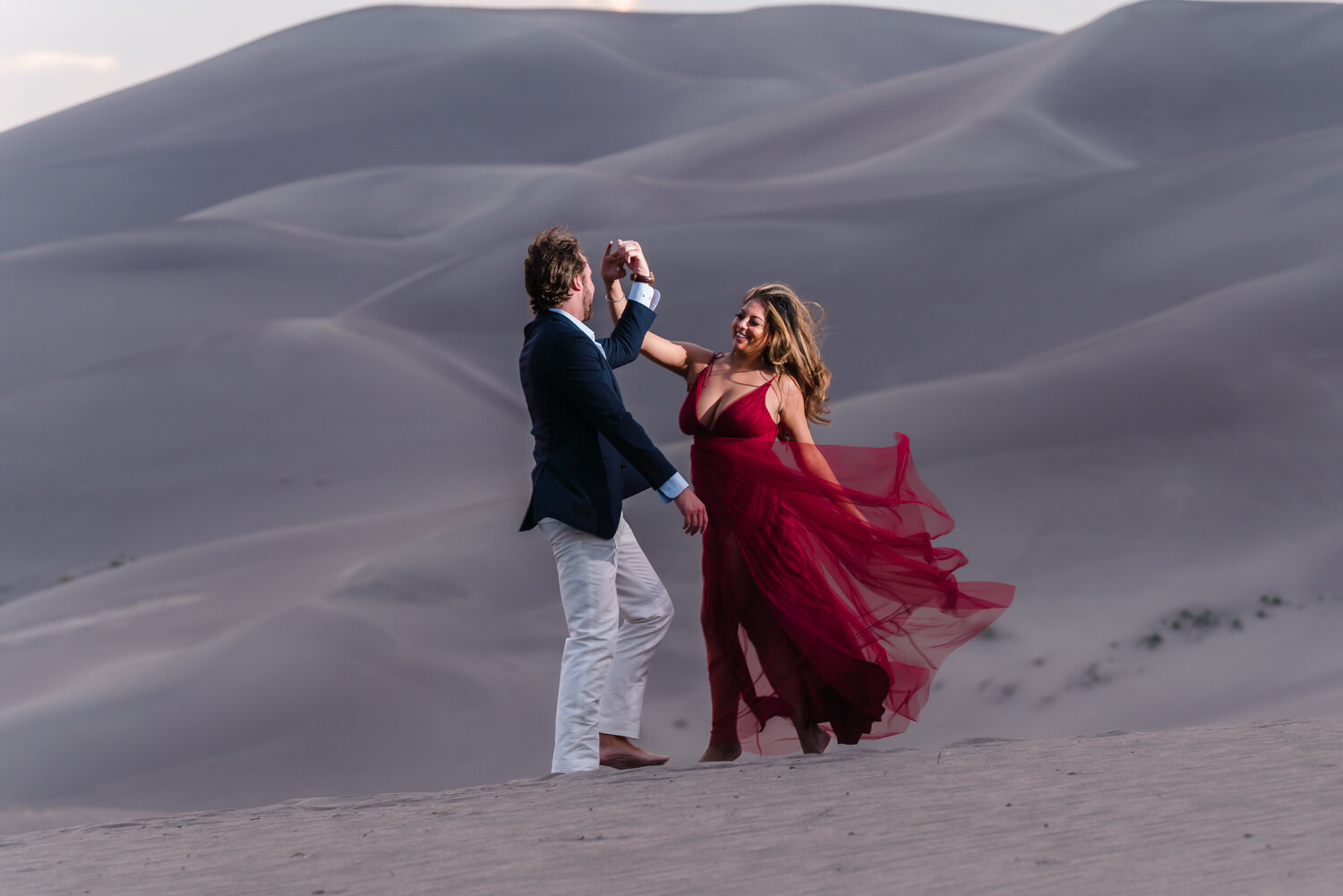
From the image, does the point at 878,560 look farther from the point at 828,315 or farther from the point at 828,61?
the point at 828,61

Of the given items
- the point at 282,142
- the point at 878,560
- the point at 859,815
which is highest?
the point at 282,142

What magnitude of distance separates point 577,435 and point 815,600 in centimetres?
109

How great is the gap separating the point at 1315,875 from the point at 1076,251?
51.9 feet

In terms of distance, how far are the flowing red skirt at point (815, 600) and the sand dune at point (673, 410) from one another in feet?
2.03

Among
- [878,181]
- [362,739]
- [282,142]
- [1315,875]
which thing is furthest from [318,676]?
[282,142]

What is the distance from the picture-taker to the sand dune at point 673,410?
8.20 metres

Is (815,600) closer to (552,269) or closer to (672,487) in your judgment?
(672,487)

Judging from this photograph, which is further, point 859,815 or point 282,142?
point 282,142

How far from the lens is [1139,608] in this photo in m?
8.70

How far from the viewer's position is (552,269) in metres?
4.72

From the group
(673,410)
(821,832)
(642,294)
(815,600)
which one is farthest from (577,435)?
(673,410)

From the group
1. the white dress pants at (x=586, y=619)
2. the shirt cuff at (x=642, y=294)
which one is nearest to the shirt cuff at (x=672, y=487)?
the white dress pants at (x=586, y=619)

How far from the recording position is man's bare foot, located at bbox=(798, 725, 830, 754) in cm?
494

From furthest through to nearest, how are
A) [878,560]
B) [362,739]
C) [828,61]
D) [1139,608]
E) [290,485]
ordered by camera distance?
1. [828,61]
2. [290,485]
3. [1139,608]
4. [362,739]
5. [878,560]
